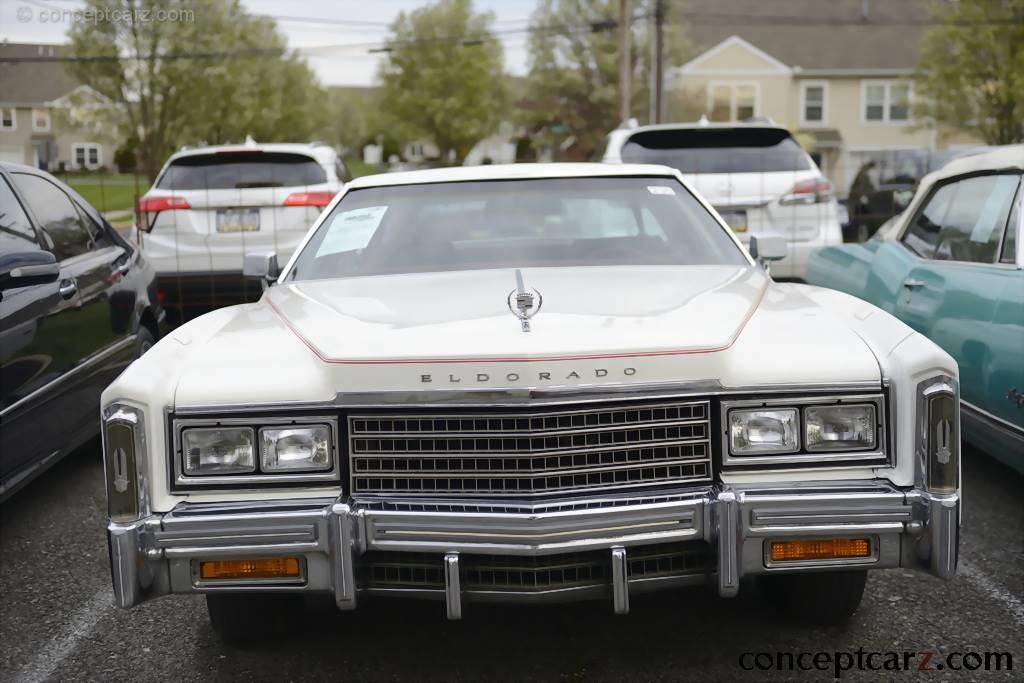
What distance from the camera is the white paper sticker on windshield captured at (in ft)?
15.3

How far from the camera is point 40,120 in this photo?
2088cm

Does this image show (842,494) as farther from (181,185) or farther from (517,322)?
(181,185)

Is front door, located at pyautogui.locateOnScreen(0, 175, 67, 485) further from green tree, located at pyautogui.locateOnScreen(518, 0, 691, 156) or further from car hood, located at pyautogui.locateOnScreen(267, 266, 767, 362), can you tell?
green tree, located at pyautogui.locateOnScreen(518, 0, 691, 156)

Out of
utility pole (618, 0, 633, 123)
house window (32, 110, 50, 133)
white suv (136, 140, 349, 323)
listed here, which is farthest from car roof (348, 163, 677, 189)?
utility pole (618, 0, 633, 123)

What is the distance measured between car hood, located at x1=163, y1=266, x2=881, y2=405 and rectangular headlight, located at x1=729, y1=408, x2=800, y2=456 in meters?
0.09

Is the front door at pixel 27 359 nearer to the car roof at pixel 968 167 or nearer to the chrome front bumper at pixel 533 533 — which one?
the chrome front bumper at pixel 533 533

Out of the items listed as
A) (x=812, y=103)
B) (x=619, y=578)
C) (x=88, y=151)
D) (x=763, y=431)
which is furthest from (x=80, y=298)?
(x=812, y=103)

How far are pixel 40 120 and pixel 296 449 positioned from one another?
64.9 ft

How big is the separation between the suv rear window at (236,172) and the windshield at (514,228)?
493cm

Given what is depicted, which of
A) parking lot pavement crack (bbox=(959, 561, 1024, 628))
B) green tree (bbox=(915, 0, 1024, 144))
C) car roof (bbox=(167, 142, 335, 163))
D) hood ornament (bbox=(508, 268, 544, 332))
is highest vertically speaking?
green tree (bbox=(915, 0, 1024, 144))

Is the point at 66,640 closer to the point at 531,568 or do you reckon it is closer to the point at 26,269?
the point at 26,269

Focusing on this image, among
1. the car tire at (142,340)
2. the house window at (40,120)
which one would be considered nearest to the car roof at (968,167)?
the car tire at (142,340)

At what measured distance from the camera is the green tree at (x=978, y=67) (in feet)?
102

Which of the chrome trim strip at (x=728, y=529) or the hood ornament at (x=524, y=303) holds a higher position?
the hood ornament at (x=524, y=303)
